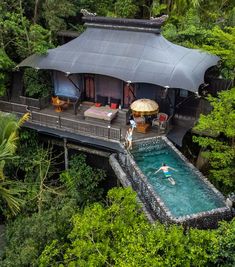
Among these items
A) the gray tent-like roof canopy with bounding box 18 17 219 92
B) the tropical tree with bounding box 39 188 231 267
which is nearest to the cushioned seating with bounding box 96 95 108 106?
the gray tent-like roof canopy with bounding box 18 17 219 92

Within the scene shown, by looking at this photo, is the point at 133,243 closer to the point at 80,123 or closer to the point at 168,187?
the point at 168,187

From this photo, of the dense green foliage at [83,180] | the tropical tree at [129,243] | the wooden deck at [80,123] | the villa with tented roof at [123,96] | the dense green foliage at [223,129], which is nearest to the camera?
the tropical tree at [129,243]

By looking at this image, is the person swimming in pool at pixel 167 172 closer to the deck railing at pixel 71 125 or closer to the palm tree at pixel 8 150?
the deck railing at pixel 71 125

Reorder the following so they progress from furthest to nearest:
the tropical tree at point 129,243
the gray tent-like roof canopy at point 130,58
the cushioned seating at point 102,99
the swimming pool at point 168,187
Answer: the cushioned seating at point 102,99, the gray tent-like roof canopy at point 130,58, the swimming pool at point 168,187, the tropical tree at point 129,243

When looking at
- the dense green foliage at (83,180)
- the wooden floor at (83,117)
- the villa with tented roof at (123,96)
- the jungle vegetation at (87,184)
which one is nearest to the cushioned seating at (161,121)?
the villa with tented roof at (123,96)

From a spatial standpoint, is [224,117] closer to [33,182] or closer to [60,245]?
[60,245]

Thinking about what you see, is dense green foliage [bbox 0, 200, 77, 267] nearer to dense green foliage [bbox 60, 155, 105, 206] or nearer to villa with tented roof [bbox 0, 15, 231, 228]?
dense green foliage [bbox 60, 155, 105, 206]
